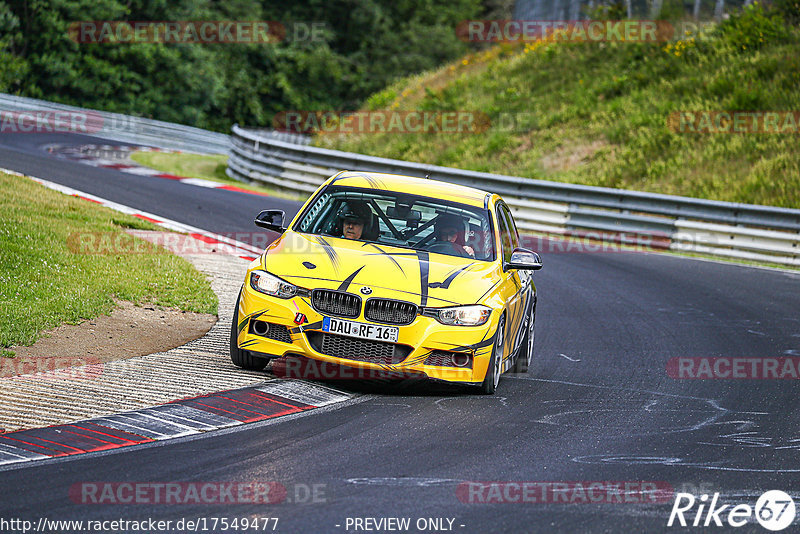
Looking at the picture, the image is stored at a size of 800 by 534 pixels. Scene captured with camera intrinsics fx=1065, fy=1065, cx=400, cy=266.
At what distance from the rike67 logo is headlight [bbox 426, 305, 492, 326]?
2500mm

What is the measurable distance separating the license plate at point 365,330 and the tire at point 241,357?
823mm

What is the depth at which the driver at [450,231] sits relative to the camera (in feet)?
29.3

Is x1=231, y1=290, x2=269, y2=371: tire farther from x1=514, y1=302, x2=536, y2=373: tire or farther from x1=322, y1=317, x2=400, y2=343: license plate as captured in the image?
x1=514, y1=302, x2=536, y2=373: tire

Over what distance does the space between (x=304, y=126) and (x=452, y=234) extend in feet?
147

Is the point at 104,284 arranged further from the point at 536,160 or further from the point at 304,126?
the point at 304,126

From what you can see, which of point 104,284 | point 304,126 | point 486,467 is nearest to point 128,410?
point 486,467

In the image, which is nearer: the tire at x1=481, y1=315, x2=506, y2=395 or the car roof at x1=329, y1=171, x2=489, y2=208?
the tire at x1=481, y1=315, x2=506, y2=395

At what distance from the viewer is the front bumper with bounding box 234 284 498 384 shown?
775 centimetres
